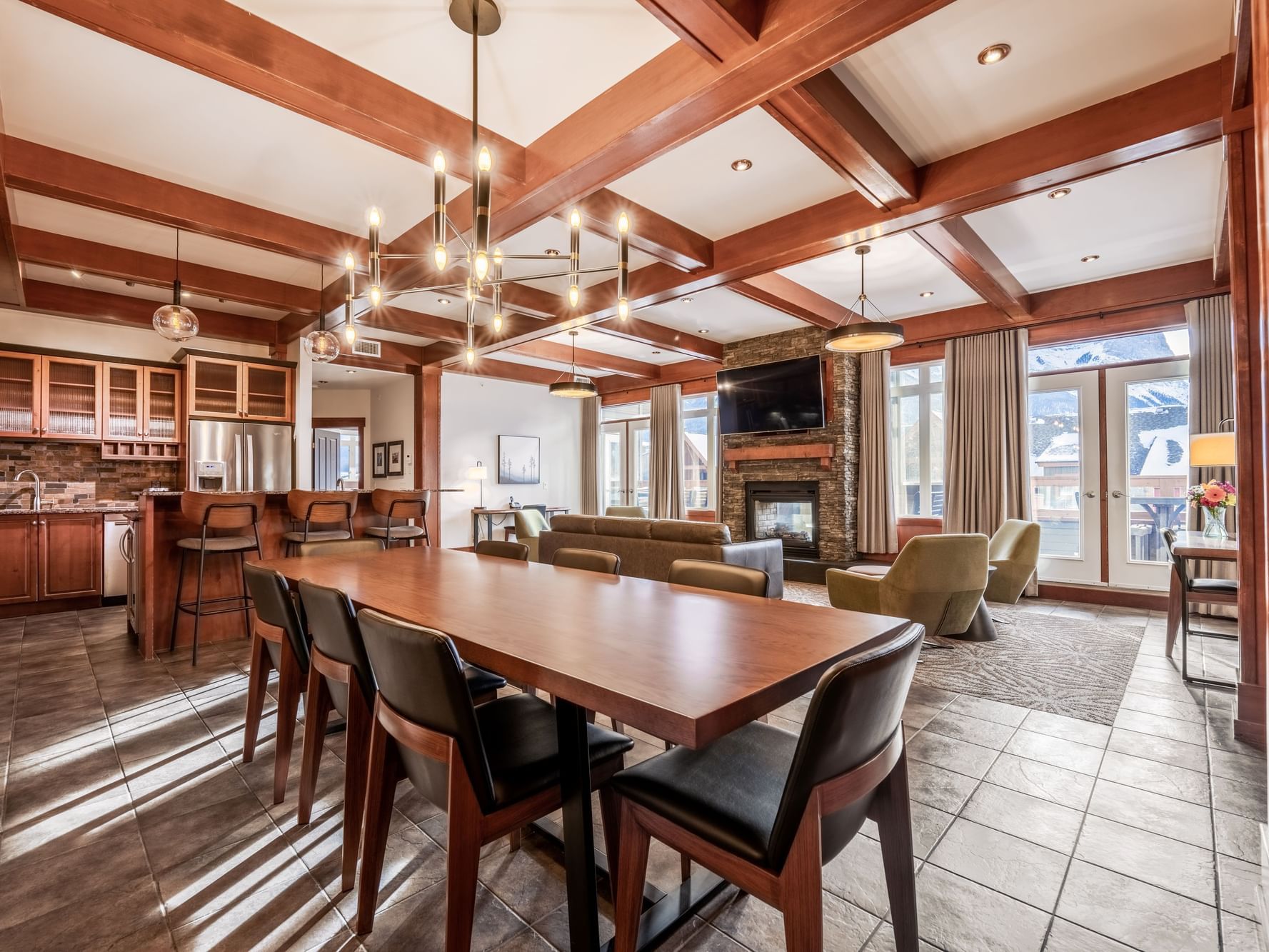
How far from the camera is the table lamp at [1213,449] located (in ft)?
11.4

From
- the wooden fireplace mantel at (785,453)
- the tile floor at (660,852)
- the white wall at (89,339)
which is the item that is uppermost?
the white wall at (89,339)

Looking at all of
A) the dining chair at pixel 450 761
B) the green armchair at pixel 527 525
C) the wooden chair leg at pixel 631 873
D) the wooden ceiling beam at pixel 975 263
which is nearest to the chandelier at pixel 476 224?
the dining chair at pixel 450 761

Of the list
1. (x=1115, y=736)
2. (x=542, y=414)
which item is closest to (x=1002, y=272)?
(x=1115, y=736)

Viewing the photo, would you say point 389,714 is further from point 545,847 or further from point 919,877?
point 919,877

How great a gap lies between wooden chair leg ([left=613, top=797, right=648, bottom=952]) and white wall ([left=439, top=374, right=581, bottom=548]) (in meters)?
7.18

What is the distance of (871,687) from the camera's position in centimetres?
97

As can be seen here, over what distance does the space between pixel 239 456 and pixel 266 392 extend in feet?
2.47

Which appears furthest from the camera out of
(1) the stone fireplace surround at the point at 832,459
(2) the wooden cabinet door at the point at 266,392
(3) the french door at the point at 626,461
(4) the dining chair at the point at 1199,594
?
(3) the french door at the point at 626,461

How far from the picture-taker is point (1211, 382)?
15.5 feet

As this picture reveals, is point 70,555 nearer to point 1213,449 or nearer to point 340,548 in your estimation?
point 340,548

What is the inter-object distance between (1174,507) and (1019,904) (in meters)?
5.27

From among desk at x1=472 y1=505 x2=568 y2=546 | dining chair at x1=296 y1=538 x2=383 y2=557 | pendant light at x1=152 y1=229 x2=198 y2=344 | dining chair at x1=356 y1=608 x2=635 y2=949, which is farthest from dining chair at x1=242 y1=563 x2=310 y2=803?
desk at x1=472 y1=505 x2=568 y2=546

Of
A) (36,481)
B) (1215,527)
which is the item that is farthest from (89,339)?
(1215,527)

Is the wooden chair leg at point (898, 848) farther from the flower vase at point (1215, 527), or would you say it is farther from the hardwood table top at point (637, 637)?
the flower vase at point (1215, 527)
